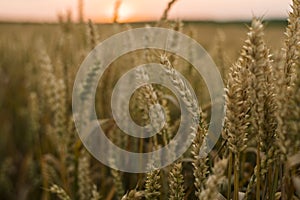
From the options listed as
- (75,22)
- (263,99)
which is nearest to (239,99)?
(263,99)

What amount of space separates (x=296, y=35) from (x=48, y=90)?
2.93ft

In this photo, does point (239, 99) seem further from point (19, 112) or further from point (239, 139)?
point (19, 112)

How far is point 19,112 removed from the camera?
2805 millimetres

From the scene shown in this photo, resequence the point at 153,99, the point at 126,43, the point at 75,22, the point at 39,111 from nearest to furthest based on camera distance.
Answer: the point at 153,99 < the point at 126,43 < the point at 39,111 < the point at 75,22

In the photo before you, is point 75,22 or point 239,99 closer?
point 239,99

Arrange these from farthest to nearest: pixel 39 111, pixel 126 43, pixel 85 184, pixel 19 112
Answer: pixel 19 112 → pixel 39 111 → pixel 126 43 → pixel 85 184

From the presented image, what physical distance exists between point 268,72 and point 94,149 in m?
0.88

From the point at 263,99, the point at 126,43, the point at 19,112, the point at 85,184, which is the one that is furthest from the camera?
the point at 19,112

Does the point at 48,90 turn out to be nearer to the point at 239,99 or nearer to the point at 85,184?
the point at 85,184

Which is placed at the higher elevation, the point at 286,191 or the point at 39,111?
the point at 39,111

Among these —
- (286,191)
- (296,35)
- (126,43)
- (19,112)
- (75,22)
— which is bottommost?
(286,191)

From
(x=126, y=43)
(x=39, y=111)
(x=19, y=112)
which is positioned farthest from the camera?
(x=19, y=112)

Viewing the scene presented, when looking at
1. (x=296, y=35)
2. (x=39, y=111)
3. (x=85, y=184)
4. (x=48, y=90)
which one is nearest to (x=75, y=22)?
(x=39, y=111)

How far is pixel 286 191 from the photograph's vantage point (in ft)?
2.44
